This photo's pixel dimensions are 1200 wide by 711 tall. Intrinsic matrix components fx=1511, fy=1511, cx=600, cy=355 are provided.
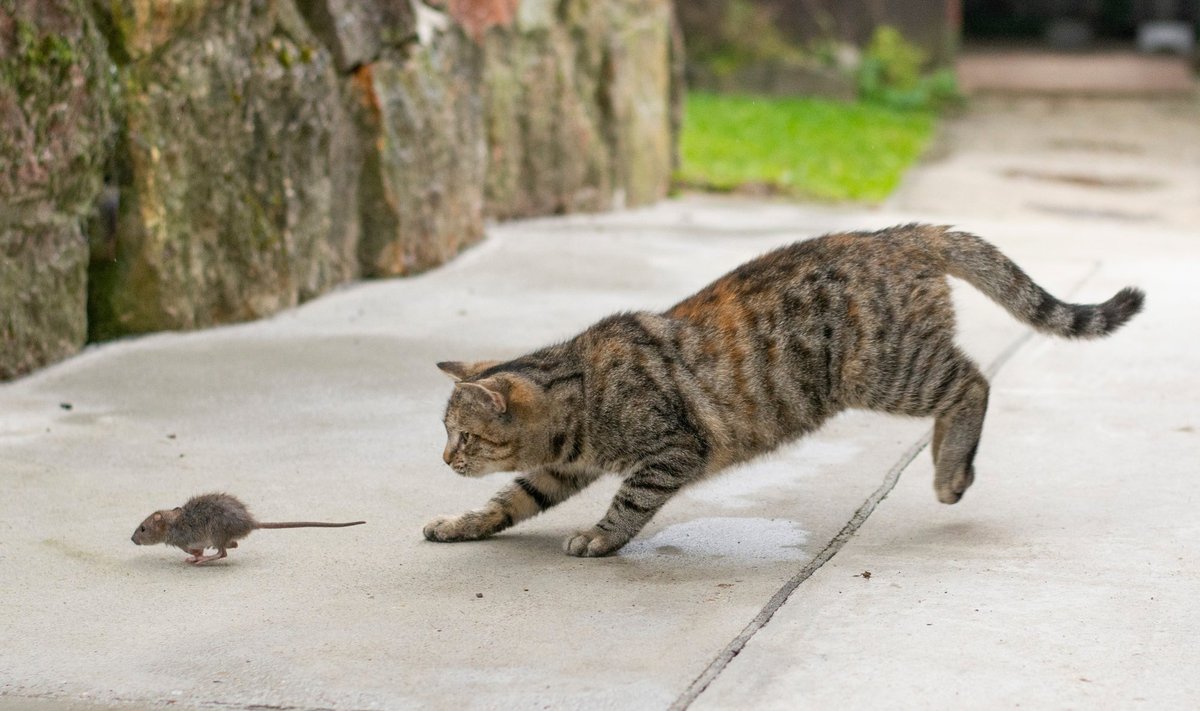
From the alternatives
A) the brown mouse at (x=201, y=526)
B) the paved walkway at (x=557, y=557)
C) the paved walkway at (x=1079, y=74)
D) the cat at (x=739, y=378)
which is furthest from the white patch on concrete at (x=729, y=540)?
the paved walkway at (x=1079, y=74)

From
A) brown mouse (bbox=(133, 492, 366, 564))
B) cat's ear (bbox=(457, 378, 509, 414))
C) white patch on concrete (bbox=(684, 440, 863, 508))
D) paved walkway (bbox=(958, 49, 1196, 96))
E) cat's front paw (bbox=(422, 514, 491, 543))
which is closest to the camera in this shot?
brown mouse (bbox=(133, 492, 366, 564))

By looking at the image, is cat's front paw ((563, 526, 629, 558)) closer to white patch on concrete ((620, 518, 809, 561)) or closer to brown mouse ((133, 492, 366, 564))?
white patch on concrete ((620, 518, 809, 561))

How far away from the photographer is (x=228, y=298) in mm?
7801

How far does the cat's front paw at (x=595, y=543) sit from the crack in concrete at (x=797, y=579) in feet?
1.93

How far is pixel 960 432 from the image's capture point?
5008 mm

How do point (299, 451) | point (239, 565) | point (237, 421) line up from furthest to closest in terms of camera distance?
point (237, 421)
point (299, 451)
point (239, 565)

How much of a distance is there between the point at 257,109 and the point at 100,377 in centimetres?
183

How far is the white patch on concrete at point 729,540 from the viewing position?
15.5 feet

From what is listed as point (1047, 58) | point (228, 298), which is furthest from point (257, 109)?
point (1047, 58)

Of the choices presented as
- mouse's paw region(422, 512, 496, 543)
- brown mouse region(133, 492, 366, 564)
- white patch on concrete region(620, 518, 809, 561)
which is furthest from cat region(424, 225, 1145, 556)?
brown mouse region(133, 492, 366, 564)

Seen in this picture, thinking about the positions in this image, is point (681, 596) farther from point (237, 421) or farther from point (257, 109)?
point (257, 109)

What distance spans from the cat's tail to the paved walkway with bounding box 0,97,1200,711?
1.98 ft

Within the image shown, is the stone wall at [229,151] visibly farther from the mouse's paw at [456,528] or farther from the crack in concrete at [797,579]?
the crack in concrete at [797,579]

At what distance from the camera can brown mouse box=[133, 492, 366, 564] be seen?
4.50 metres
